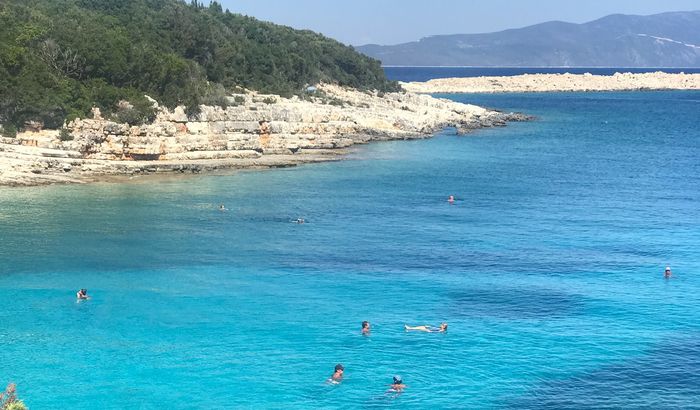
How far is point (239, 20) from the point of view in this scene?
114312mm

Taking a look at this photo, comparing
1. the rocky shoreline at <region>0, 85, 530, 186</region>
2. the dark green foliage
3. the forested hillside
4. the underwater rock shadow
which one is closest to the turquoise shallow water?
the underwater rock shadow

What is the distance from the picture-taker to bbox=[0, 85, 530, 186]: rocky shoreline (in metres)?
58.2

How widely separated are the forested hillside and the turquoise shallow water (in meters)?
10.8

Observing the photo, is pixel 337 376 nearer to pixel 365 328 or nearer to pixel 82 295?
pixel 365 328

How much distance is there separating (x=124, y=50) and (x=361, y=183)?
2520 centimetres

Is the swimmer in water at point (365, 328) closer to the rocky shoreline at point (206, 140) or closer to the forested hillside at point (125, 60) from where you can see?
the rocky shoreline at point (206, 140)

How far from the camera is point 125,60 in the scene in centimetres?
7125

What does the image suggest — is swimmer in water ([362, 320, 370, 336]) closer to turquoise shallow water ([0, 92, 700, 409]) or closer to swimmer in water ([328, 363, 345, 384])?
turquoise shallow water ([0, 92, 700, 409])

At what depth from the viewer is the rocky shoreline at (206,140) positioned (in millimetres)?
58219

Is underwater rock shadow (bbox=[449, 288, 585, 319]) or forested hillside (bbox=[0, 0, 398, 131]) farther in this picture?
forested hillside (bbox=[0, 0, 398, 131])

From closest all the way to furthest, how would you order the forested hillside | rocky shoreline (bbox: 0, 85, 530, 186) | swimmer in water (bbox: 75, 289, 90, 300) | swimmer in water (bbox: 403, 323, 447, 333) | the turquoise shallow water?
the turquoise shallow water, swimmer in water (bbox: 403, 323, 447, 333), swimmer in water (bbox: 75, 289, 90, 300), rocky shoreline (bbox: 0, 85, 530, 186), the forested hillside

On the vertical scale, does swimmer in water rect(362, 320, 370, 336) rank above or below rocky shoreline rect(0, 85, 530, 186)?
below

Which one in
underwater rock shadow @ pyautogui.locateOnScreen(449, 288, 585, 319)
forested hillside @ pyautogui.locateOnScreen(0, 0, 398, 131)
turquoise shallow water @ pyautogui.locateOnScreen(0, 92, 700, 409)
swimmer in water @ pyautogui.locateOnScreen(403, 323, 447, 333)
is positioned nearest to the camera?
turquoise shallow water @ pyautogui.locateOnScreen(0, 92, 700, 409)

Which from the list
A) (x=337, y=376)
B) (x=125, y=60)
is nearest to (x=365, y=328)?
(x=337, y=376)
